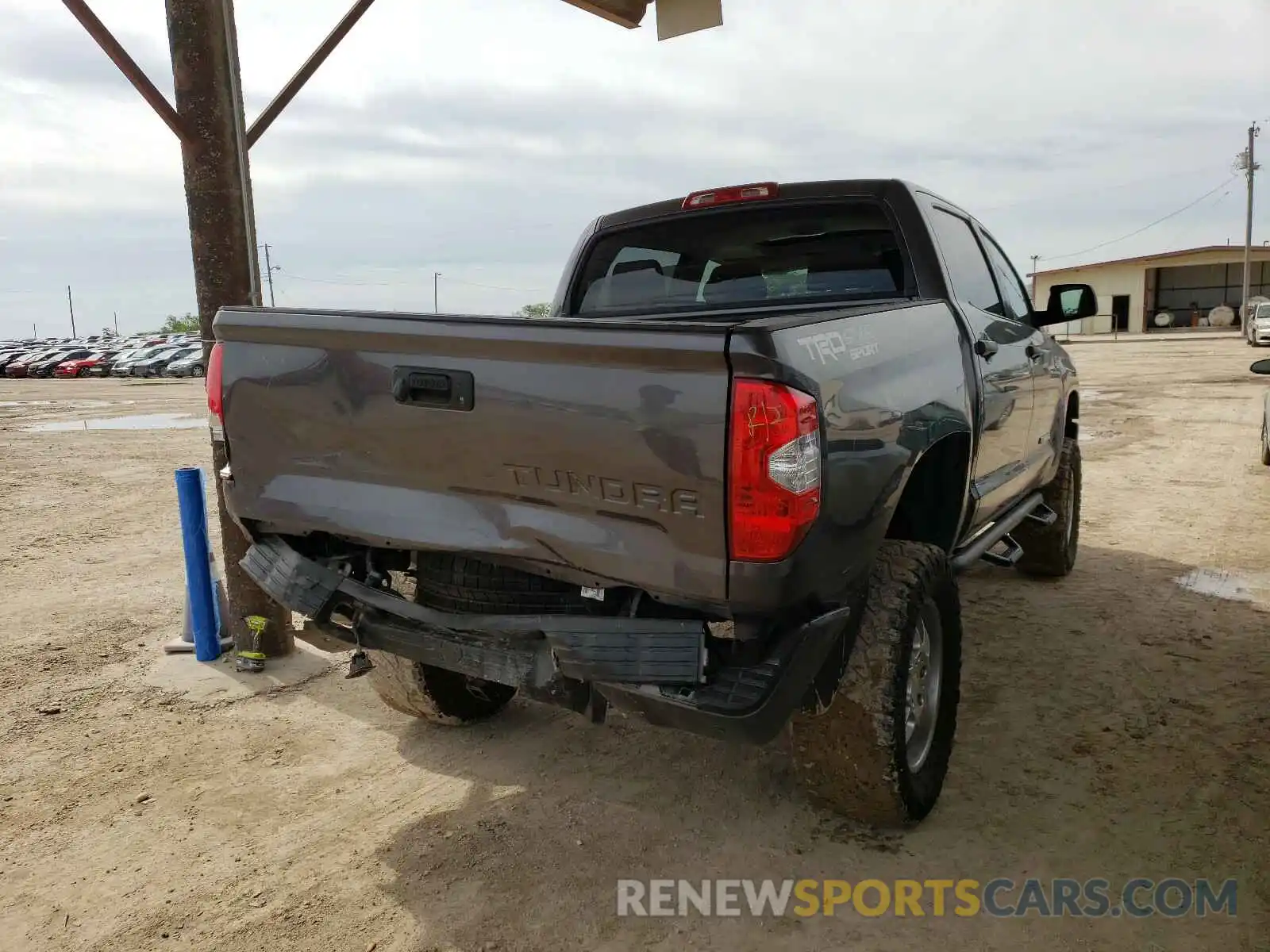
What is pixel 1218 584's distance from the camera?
5.70m

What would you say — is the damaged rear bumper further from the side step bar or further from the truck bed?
the side step bar

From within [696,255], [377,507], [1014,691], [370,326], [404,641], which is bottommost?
[1014,691]

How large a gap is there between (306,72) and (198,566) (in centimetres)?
262

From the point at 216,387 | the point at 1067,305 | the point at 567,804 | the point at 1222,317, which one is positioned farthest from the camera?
the point at 1222,317

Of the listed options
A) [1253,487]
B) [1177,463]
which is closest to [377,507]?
[1253,487]

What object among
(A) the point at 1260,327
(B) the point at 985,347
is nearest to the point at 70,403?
(B) the point at 985,347

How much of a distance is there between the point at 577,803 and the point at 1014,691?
6.94 ft

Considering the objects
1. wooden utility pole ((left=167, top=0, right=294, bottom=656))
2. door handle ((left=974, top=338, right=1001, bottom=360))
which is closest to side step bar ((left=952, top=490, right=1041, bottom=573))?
door handle ((left=974, top=338, right=1001, bottom=360))

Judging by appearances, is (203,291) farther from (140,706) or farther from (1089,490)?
(1089,490)

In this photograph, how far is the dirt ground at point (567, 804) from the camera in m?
2.64

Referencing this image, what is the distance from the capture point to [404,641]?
280cm

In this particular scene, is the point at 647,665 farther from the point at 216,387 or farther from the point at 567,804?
the point at 216,387

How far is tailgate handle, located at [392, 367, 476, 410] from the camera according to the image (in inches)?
99.2

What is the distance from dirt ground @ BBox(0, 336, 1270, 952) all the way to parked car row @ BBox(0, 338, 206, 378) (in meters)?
38.1
